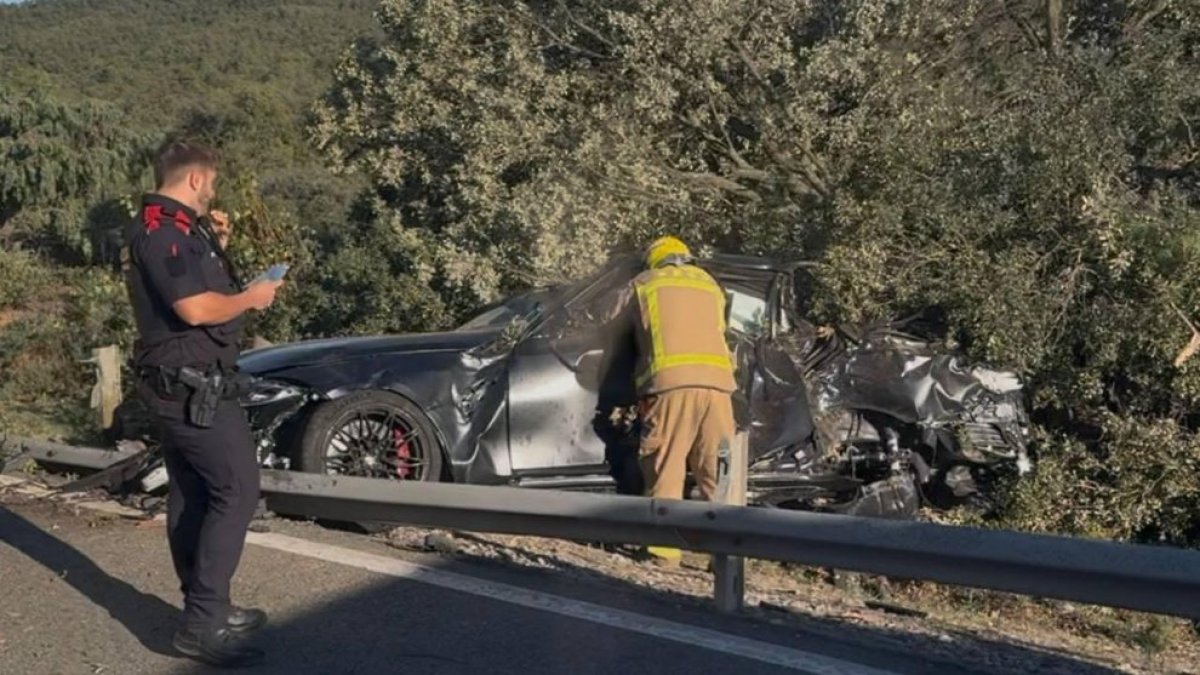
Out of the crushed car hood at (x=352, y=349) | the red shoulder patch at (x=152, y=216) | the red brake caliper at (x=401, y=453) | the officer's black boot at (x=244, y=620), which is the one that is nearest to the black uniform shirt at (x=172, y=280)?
the red shoulder patch at (x=152, y=216)

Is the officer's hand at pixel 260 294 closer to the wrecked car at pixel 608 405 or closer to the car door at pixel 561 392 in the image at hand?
the wrecked car at pixel 608 405

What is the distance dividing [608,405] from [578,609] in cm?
240

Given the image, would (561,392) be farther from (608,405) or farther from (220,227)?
(220,227)

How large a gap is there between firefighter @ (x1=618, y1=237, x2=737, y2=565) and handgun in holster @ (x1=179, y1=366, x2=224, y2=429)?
2.90 meters

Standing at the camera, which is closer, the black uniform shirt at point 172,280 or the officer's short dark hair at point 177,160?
the black uniform shirt at point 172,280

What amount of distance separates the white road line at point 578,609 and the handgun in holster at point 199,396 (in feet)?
4.65

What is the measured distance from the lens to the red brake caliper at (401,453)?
7441 millimetres

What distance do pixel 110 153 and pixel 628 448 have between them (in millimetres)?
25657

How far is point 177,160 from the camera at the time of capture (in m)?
4.77

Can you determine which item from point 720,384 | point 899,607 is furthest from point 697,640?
point 720,384

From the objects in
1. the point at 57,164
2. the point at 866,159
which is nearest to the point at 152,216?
the point at 866,159

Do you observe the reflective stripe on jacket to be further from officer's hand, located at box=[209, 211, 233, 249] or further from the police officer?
the police officer

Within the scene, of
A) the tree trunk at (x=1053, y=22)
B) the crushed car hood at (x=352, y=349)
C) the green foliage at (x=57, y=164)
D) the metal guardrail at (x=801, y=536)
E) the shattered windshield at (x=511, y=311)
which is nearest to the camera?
the metal guardrail at (x=801, y=536)

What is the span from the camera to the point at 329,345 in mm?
7922
